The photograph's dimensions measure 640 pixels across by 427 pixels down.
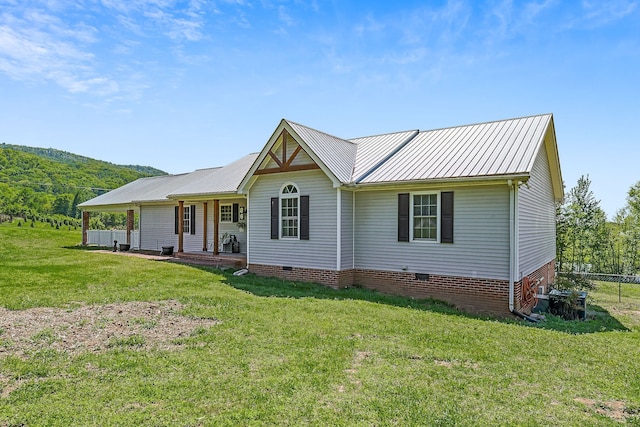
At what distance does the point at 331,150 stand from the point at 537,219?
7.37 m

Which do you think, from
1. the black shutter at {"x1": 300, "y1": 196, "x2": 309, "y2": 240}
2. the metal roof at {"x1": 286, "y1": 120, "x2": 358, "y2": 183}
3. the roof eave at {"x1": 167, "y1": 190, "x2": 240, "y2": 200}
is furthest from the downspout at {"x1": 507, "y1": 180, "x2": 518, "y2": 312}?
the roof eave at {"x1": 167, "y1": 190, "x2": 240, "y2": 200}

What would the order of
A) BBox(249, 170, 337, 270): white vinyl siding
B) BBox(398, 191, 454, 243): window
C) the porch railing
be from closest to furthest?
1. BBox(398, 191, 454, 243): window
2. BBox(249, 170, 337, 270): white vinyl siding
3. the porch railing

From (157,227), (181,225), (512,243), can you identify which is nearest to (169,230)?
(157,227)

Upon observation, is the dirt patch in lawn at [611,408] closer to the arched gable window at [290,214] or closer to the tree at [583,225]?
the arched gable window at [290,214]

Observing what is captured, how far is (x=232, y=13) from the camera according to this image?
36.7 feet

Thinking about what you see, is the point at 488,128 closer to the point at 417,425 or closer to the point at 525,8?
the point at 525,8

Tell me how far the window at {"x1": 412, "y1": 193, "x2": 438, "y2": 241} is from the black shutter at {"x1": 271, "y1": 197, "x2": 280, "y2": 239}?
15.7ft

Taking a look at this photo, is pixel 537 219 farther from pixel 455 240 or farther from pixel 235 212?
pixel 235 212

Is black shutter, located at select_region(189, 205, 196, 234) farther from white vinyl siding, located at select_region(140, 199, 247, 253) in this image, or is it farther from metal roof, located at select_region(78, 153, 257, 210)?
metal roof, located at select_region(78, 153, 257, 210)

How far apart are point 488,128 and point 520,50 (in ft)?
8.72

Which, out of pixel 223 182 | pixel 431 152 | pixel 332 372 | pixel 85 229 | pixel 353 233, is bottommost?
pixel 332 372

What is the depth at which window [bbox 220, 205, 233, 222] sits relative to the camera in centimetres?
1927

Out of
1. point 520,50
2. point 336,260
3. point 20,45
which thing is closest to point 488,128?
point 520,50

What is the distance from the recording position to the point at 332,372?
5605 mm
